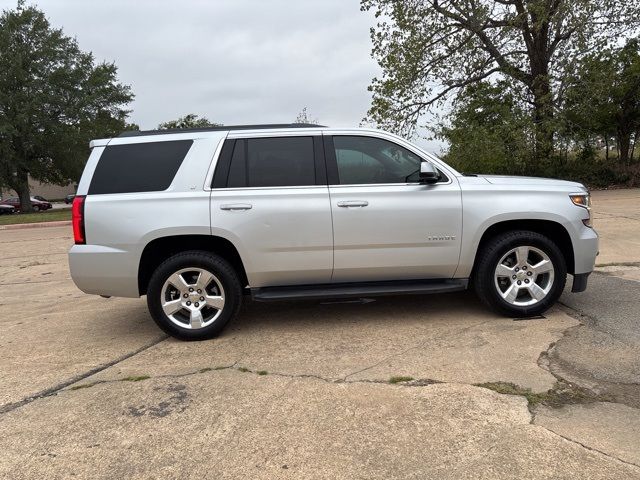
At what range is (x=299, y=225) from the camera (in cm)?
471

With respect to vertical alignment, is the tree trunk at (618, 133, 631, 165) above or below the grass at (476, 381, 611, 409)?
above

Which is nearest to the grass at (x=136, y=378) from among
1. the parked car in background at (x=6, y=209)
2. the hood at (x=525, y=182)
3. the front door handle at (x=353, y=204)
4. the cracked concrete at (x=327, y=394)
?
the cracked concrete at (x=327, y=394)

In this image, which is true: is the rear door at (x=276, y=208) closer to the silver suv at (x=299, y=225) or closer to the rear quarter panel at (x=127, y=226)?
the silver suv at (x=299, y=225)

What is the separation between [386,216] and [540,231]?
1.67 metres

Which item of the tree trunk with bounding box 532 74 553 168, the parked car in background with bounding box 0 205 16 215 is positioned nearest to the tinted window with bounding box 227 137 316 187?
the tree trunk with bounding box 532 74 553 168

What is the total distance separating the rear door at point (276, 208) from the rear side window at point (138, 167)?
0.44 meters

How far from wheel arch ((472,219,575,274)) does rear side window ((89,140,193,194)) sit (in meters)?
3.02

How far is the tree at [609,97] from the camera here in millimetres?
18609

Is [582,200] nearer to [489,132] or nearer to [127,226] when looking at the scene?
[127,226]

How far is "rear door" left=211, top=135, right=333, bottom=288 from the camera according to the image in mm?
4684

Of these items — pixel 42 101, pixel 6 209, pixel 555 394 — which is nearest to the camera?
pixel 555 394

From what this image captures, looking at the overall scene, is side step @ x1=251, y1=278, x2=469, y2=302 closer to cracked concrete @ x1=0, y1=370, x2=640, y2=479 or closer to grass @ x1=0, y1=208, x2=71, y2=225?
cracked concrete @ x1=0, y1=370, x2=640, y2=479

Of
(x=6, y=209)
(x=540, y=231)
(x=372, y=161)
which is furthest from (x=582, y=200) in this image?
(x=6, y=209)

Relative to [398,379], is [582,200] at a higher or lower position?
higher
